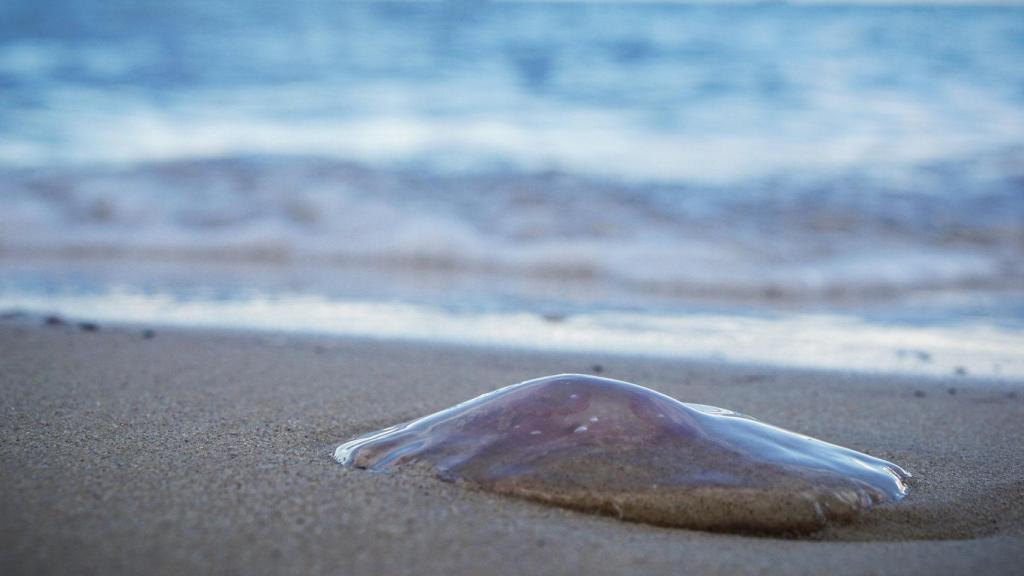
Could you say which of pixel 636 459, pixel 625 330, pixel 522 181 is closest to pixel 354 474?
pixel 636 459

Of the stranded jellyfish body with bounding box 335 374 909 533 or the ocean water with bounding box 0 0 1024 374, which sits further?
the ocean water with bounding box 0 0 1024 374

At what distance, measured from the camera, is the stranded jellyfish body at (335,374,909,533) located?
5.19 feet

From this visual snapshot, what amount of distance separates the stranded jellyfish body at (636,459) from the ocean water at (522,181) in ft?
5.36

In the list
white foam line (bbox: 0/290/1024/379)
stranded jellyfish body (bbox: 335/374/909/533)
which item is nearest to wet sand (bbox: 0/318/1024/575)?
stranded jellyfish body (bbox: 335/374/909/533)

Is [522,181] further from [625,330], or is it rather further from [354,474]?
[354,474]

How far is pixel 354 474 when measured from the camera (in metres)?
1.75

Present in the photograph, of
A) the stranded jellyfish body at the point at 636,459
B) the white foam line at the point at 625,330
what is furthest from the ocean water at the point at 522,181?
the stranded jellyfish body at the point at 636,459

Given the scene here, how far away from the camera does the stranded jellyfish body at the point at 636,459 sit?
5.19ft

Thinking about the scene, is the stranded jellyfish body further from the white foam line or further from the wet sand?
the white foam line

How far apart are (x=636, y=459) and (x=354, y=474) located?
1.68 ft

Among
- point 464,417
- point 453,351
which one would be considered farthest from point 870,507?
point 453,351

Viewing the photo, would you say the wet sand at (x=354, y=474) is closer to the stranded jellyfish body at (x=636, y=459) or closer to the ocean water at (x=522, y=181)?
the stranded jellyfish body at (x=636, y=459)

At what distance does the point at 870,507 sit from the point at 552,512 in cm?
57

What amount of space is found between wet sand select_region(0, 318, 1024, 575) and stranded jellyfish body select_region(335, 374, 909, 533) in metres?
0.04
